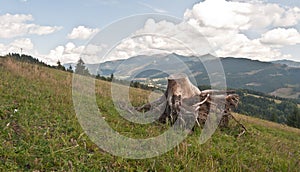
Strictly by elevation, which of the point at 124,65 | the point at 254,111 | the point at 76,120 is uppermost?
the point at 124,65

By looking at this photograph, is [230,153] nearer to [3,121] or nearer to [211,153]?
[211,153]

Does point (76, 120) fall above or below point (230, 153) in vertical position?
above

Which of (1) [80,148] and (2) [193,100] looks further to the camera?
(2) [193,100]

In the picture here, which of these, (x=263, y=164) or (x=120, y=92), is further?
(x=120, y=92)

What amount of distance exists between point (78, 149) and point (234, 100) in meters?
8.34

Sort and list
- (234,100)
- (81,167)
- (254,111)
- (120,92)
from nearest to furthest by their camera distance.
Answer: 1. (81,167)
2. (234,100)
3. (120,92)
4. (254,111)

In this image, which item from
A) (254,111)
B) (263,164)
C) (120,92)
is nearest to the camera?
(263,164)

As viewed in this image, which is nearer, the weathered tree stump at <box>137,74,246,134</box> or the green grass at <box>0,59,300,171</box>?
the green grass at <box>0,59,300,171</box>

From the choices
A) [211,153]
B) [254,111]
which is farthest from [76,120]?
[254,111]

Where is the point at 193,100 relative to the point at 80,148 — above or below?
above

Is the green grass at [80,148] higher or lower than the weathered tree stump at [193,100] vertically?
lower

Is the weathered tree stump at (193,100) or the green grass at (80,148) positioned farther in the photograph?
the weathered tree stump at (193,100)

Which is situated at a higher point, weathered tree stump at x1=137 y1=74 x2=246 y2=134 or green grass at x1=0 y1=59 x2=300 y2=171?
weathered tree stump at x1=137 y1=74 x2=246 y2=134

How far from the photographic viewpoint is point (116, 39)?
793 cm
